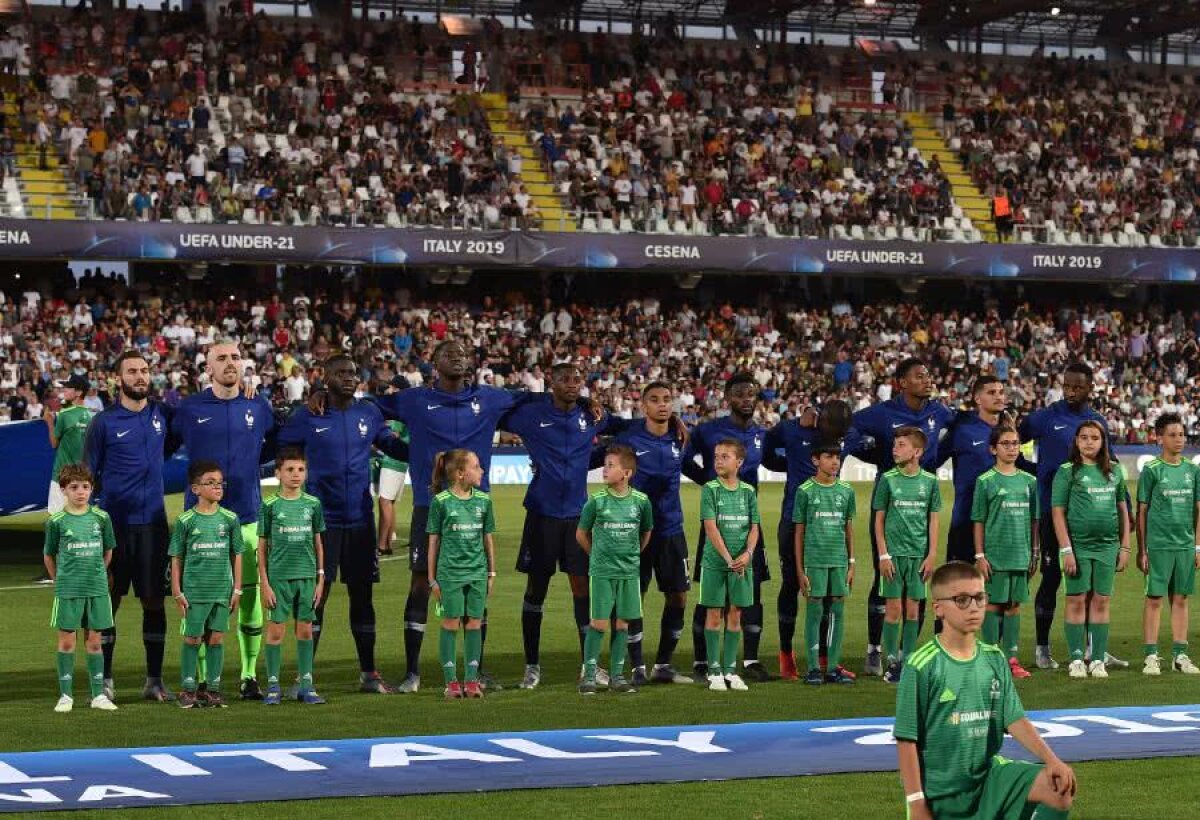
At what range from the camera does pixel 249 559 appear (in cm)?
1153

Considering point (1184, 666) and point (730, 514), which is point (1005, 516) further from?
point (730, 514)

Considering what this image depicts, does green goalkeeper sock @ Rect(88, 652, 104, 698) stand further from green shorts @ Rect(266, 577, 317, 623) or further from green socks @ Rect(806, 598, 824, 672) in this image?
green socks @ Rect(806, 598, 824, 672)

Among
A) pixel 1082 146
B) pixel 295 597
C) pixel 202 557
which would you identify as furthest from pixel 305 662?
pixel 1082 146

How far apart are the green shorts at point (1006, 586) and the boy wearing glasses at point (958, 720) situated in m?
6.04

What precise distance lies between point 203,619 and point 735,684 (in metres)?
3.23

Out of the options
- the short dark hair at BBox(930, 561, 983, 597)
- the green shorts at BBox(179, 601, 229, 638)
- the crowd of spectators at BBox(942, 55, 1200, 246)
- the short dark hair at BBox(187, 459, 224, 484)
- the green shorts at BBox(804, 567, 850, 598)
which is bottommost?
the green shorts at BBox(179, 601, 229, 638)

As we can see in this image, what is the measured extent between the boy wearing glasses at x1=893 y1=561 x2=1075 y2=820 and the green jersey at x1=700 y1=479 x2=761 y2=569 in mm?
5509

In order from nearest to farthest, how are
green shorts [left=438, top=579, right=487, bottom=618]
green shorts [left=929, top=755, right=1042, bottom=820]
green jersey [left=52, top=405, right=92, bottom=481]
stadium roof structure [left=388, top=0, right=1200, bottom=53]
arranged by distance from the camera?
green shorts [left=929, top=755, right=1042, bottom=820] < green shorts [left=438, top=579, right=487, bottom=618] < green jersey [left=52, top=405, right=92, bottom=481] < stadium roof structure [left=388, top=0, right=1200, bottom=53]

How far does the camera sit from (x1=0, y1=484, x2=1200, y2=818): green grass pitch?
8148 mm

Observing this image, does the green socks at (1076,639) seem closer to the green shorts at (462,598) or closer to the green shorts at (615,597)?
the green shorts at (615,597)

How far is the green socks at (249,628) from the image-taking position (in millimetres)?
11273

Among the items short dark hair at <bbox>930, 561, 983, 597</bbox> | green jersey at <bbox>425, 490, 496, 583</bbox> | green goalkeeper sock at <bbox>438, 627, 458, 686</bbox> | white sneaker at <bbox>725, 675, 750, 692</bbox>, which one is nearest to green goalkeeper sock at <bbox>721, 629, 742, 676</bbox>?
white sneaker at <bbox>725, 675, 750, 692</bbox>

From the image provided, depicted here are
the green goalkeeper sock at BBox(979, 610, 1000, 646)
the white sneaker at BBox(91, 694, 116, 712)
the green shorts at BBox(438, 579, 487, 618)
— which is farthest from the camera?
the green goalkeeper sock at BBox(979, 610, 1000, 646)

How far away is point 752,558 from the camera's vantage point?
11883 mm
